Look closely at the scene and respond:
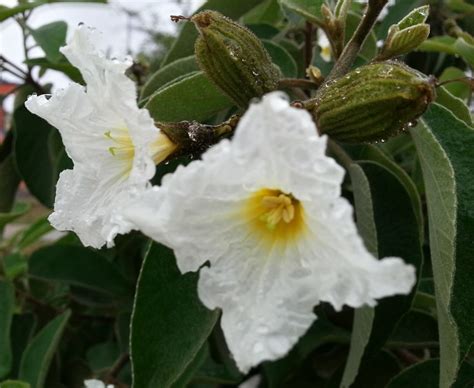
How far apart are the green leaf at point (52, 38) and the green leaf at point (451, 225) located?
0.69 m

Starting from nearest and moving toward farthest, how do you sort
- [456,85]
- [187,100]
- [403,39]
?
[403,39] → [187,100] → [456,85]

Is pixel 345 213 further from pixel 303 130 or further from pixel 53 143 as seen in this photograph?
pixel 53 143

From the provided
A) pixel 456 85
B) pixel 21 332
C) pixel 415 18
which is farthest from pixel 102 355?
pixel 415 18

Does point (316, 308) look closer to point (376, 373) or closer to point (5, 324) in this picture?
point (376, 373)

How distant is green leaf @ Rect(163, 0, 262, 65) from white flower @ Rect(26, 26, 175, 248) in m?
0.41

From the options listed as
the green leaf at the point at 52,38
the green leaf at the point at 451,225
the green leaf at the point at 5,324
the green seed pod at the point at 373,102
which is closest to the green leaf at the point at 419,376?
the green leaf at the point at 451,225

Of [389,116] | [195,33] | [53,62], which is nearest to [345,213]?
[389,116]

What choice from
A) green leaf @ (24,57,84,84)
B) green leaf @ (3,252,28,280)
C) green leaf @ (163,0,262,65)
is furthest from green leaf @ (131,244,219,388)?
green leaf @ (3,252,28,280)

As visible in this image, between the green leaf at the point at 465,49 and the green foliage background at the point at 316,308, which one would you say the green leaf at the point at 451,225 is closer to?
the green foliage background at the point at 316,308

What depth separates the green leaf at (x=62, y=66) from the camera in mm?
1158

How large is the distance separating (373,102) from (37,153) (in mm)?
816

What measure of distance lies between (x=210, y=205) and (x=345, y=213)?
0.11 metres

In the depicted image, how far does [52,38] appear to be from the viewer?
118cm

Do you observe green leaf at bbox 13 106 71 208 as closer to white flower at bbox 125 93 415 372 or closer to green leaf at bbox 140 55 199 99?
green leaf at bbox 140 55 199 99
